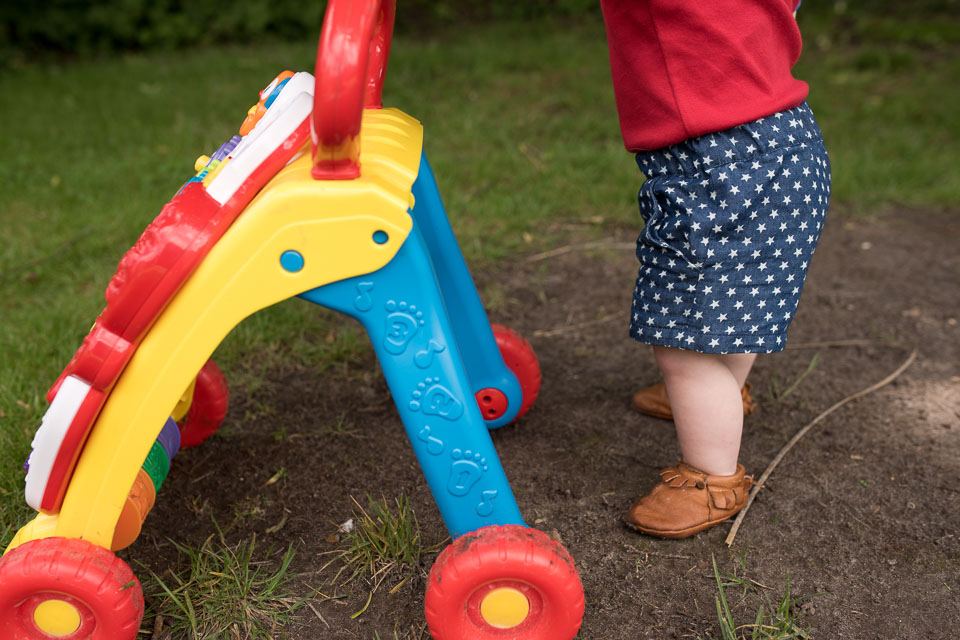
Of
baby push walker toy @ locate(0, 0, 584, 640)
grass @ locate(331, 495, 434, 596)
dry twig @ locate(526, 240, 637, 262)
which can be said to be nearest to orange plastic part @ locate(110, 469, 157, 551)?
baby push walker toy @ locate(0, 0, 584, 640)

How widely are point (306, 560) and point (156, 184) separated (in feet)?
7.02

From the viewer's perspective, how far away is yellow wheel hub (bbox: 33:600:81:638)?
3.76ft

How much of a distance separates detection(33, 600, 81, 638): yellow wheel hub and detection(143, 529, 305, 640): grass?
0.46 feet

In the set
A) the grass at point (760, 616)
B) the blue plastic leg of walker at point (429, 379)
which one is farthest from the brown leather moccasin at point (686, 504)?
the blue plastic leg of walker at point (429, 379)

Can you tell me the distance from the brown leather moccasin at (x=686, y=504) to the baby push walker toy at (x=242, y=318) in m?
0.36

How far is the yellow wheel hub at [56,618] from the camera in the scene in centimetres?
115

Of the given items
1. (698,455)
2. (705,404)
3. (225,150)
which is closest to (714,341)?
(705,404)

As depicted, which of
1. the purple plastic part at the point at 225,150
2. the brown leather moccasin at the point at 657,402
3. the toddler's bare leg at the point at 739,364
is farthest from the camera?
the brown leather moccasin at the point at 657,402

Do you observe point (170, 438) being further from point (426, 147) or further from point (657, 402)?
point (426, 147)

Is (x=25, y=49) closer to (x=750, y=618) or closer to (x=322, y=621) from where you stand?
(x=322, y=621)

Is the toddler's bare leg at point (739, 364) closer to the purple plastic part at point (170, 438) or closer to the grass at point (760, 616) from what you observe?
the grass at point (760, 616)

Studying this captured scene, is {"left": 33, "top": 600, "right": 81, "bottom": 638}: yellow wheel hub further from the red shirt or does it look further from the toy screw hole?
the red shirt

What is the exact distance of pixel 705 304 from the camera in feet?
4.35

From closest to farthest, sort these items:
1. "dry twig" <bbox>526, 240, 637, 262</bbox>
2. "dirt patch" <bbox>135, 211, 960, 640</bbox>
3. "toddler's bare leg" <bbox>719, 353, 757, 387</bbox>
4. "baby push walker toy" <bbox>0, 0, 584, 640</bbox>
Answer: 1. "baby push walker toy" <bbox>0, 0, 584, 640</bbox>
2. "dirt patch" <bbox>135, 211, 960, 640</bbox>
3. "toddler's bare leg" <bbox>719, 353, 757, 387</bbox>
4. "dry twig" <bbox>526, 240, 637, 262</bbox>
